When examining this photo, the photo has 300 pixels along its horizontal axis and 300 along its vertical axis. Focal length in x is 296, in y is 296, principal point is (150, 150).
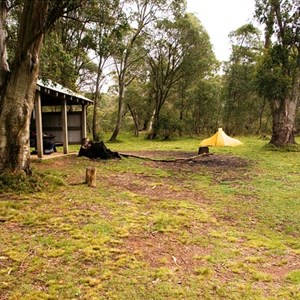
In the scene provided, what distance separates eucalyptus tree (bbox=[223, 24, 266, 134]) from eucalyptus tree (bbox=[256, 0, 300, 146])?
7.27 m

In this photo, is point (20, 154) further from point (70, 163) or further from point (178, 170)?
point (178, 170)

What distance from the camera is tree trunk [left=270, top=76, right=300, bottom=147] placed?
12.7m

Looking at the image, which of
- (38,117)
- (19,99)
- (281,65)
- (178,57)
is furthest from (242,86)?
(19,99)

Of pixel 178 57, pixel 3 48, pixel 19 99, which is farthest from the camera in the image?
pixel 178 57

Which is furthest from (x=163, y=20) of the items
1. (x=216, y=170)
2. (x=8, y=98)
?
(x=8, y=98)

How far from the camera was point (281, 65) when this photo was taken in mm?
12719

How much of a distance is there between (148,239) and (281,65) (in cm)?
1184

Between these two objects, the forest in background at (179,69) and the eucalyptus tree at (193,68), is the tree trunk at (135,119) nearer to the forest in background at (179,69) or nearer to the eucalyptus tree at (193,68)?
the forest in background at (179,69)

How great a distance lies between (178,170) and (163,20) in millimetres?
14007

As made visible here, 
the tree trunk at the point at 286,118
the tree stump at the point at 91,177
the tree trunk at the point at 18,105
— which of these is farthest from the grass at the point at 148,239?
the tree trunk at the point at 286,118

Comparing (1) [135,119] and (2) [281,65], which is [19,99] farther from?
(1) [135,119]

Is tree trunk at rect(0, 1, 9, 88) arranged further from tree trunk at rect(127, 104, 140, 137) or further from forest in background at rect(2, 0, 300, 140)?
tree trunk at rect(127, 104, 140, 137)

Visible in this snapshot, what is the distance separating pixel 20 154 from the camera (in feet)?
16.9

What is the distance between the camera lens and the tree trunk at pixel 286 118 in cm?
1268
